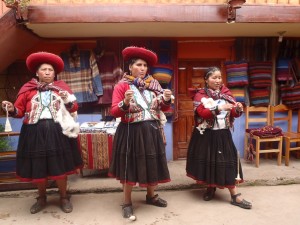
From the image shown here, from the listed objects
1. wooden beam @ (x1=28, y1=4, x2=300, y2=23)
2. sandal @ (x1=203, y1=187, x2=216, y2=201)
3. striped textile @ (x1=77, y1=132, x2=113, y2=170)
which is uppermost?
wooden beam @ (x1=28, y1=4, x2=300, y2=23)

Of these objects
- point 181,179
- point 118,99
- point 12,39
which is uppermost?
point 12,39

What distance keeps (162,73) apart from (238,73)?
55.3 inches

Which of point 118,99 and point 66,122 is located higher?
point 118,99

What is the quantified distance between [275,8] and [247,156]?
8.52 ft

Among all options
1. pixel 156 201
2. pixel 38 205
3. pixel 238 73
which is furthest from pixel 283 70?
pixel 38 205

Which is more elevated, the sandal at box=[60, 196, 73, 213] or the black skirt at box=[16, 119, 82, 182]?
the black skirt at box=[16, 119, 82, 182]

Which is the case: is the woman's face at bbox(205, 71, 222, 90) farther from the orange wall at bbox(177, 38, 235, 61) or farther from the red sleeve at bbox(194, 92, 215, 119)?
the orange wall at bbox(177, 38, 235, 61)

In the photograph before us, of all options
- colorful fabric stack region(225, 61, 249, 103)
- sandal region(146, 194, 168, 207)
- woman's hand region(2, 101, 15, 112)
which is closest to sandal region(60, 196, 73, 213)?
sandal region(146, 194, 168, 207)

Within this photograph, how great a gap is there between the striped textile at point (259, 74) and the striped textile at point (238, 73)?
139 millimetres

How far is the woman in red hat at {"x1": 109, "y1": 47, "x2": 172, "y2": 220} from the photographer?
316 cm

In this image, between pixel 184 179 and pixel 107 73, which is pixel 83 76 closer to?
pixel 107 73

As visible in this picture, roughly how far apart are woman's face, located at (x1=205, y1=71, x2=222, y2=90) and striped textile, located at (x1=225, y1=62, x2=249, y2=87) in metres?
2.12

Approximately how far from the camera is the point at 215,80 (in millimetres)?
3482

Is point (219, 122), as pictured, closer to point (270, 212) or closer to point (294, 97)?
point (270, 212)
